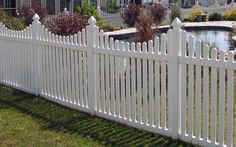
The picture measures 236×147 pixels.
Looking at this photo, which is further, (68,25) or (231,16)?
(231,16)

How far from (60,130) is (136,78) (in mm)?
1418

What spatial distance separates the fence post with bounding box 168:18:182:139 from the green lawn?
28cm

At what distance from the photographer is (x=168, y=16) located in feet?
109

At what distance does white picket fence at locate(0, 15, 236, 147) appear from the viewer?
19.6 ft

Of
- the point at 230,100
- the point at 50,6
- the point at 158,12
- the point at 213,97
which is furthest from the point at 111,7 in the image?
the point at 230,100

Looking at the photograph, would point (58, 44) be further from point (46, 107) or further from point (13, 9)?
point (13, 9)

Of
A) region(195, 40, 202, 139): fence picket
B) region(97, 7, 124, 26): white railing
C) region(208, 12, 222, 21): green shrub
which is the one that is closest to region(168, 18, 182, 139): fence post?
region(195, 40, 202, 139): fence picket

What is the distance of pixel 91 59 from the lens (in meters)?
7.74

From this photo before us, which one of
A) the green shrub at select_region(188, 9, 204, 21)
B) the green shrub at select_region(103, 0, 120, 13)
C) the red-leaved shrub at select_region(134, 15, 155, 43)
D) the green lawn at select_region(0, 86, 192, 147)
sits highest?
the green shrub at select_region(103, 0, 120, 13)

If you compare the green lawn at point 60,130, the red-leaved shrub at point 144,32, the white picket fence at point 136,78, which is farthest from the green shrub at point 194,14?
the green lawn at point 60,130

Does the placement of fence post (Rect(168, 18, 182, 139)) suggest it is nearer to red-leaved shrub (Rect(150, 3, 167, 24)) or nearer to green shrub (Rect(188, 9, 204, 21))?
red-leaved shrub (Rect(150, 3, 167, 24))

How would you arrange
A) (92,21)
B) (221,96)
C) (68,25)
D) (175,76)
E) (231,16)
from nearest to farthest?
(221,96)
(175,76)
(92,21)
(68,25)
(231,16)

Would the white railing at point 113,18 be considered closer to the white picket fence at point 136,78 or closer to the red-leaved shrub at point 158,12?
the red-leaved shrub at point 158,12

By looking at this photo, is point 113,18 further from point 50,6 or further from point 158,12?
point 50,6
